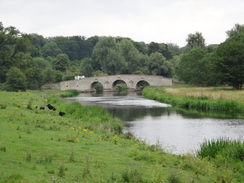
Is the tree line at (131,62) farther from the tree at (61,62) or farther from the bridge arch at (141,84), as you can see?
the bridge arch at (141,84)

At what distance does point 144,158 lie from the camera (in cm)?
1223

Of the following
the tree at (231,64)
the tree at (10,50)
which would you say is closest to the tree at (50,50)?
the tree at (10,50)

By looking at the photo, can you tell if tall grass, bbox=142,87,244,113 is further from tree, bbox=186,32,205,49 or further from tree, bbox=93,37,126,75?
tree, bbox=93,37,126,75

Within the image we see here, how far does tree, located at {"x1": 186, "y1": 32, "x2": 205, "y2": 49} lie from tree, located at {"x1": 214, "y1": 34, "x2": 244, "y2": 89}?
3224 cm

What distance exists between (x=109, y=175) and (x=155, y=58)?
9148 centimetres

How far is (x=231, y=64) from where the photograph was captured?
173 feet

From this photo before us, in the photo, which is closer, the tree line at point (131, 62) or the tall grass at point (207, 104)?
the tall grass at point (207, 104)

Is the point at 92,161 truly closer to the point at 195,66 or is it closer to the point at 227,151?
the point at 227,151

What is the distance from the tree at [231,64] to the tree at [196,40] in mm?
32237

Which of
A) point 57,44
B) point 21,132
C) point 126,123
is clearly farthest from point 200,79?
point 57,44

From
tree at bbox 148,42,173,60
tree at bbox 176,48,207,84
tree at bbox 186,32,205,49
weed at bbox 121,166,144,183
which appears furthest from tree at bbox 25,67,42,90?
tree at bbox 148,42,173,60

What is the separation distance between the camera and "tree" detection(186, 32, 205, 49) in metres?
86.6

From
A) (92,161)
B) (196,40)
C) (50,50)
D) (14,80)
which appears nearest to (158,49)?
(196,40)

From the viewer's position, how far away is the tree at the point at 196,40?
284ft
